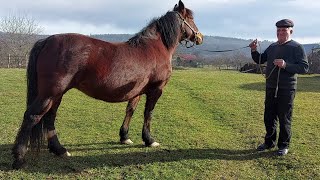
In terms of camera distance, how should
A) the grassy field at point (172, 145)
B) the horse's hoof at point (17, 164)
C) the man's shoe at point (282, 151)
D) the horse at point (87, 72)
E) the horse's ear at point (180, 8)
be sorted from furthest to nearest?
the horse's ear at point (180, 8), the man's shoe at point (282, 151), the grassy field at point (172, 145), the horse's hoof at point (17, 164), the horse at point (87, 72)

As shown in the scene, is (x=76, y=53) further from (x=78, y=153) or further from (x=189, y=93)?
(x=189, y=93)

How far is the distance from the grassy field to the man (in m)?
0.49

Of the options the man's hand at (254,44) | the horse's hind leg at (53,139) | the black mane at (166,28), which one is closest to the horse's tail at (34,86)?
the horse's hind leg at (53,139)

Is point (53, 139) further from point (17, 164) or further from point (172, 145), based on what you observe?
point (172, 145)

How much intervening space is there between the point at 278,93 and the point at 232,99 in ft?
17.7

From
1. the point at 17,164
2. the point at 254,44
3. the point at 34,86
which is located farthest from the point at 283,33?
the point at 17,164

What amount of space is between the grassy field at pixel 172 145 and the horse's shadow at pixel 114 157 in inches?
0.5

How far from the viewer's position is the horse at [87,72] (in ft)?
14.1

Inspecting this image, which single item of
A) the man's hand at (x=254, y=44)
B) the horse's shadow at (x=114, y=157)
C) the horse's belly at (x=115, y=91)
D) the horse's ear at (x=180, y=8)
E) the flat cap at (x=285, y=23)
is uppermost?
the horse's ear at (x=180, y=8)

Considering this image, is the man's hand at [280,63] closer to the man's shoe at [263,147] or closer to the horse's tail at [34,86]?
the man's shoe at [263,147]

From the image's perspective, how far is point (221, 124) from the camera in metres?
7.54

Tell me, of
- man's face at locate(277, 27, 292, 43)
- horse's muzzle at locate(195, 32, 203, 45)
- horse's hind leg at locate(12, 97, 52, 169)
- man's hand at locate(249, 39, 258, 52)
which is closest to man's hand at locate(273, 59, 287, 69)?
man's face at locate(277, 27, 292, 43)

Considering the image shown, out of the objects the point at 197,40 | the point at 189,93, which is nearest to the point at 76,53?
the point at 197,40

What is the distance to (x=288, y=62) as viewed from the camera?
516cm
